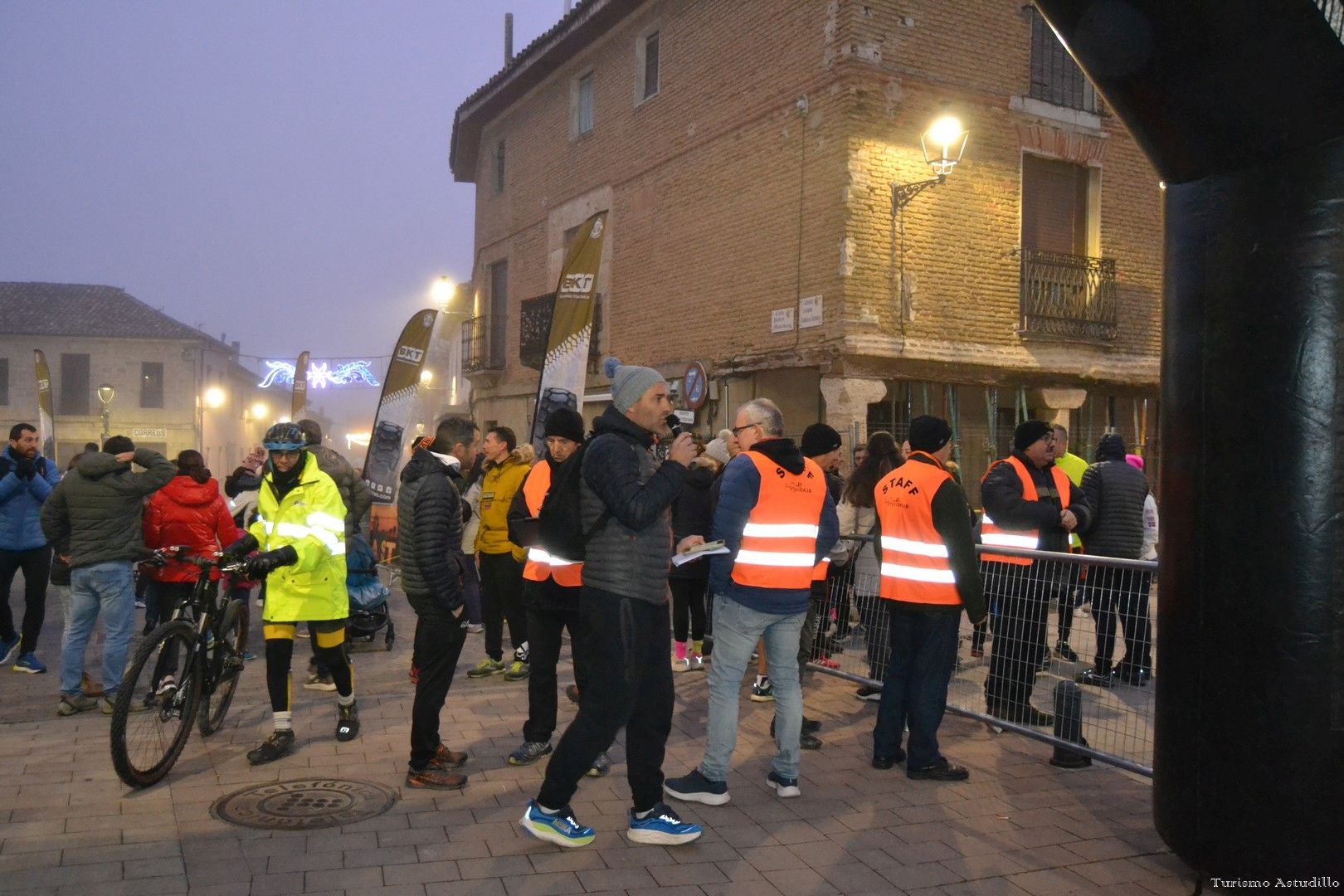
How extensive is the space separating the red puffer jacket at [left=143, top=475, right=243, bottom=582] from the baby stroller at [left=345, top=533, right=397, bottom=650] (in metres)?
1.32

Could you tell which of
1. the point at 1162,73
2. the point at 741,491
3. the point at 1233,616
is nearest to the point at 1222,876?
the point at 1233,616

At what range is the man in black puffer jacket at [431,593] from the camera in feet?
17.9

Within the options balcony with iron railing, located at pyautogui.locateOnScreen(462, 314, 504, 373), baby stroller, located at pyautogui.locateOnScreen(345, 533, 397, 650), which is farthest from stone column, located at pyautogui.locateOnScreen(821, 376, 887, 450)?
balcony with iron railing, located at pyautogui.locateOnScreen(462, 314, 504, 373)

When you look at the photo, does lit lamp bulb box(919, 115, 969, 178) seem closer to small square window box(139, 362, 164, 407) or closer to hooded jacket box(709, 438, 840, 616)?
hooded jacket box(709, 438, 840, 616)

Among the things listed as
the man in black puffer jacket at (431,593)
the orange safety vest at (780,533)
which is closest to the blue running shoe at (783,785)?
the orange safety vest at (780,533)

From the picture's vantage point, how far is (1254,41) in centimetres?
359

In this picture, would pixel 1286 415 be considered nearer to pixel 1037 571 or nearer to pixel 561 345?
pixel 1037 571

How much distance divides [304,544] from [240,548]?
359 mm

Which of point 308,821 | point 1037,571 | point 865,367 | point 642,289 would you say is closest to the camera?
point 308,821

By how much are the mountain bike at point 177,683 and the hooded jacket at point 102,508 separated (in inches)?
39.4

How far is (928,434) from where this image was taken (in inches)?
234

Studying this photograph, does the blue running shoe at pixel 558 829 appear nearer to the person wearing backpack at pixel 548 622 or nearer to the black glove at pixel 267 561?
the person wearing backpack at pixel 548 622

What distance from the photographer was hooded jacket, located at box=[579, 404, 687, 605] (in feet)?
14.4

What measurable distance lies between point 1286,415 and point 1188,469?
0.42m
